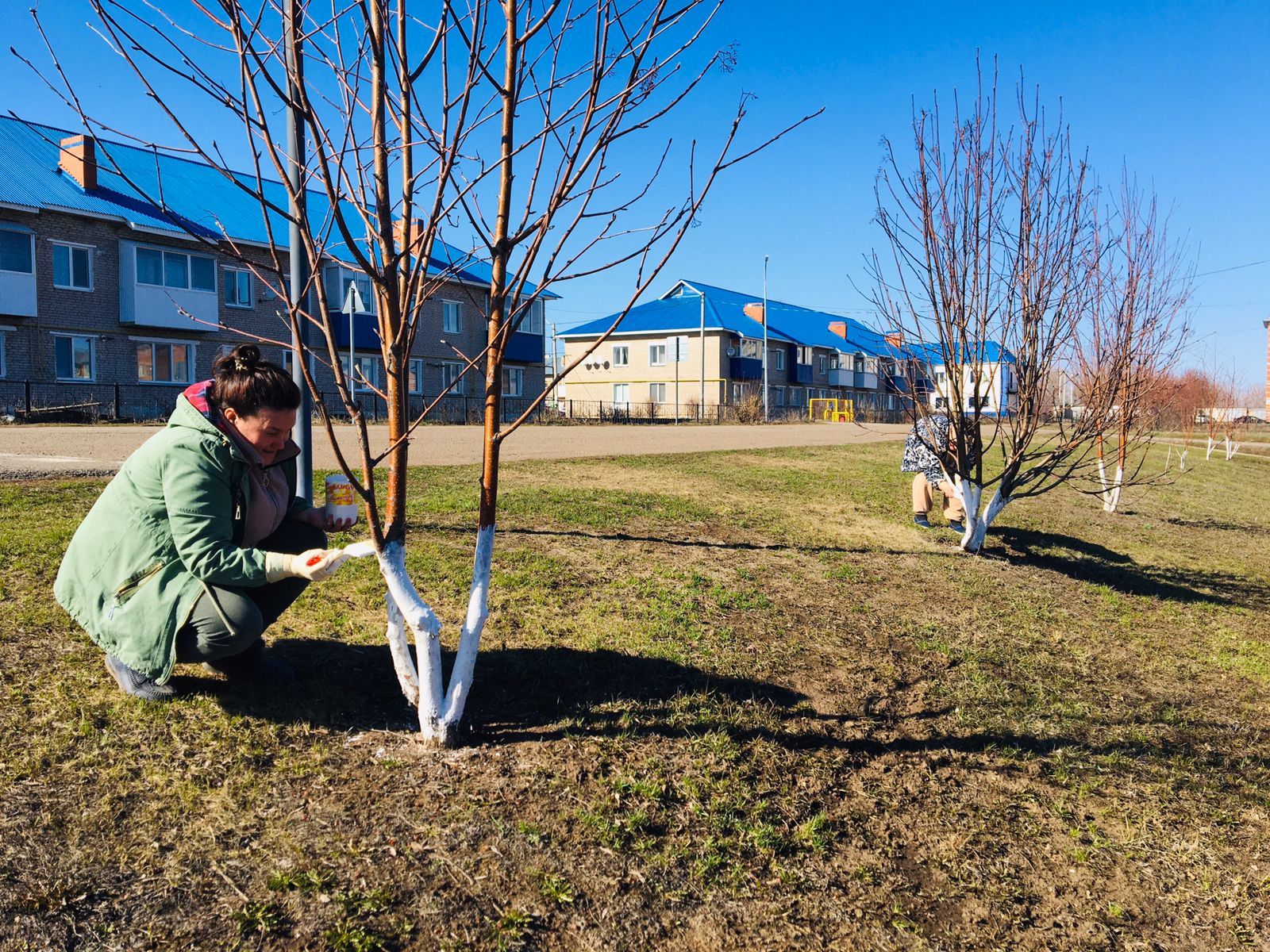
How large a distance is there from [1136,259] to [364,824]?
9.85 m

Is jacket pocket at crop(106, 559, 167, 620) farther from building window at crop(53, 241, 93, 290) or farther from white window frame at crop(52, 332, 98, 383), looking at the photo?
building window at crop(53, 241, 93, 290)

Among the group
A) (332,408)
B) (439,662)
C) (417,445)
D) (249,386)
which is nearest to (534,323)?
(332,408)

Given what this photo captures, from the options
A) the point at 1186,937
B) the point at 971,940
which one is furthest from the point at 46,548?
the point at 1186,937

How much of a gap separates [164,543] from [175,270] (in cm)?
2689

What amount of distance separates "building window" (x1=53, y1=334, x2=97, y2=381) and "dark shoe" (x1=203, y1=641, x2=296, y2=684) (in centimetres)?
2513

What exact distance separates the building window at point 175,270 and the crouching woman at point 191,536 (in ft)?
83.5

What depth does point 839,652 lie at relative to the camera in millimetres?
4633

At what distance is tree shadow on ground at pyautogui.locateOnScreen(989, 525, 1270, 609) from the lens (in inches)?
282

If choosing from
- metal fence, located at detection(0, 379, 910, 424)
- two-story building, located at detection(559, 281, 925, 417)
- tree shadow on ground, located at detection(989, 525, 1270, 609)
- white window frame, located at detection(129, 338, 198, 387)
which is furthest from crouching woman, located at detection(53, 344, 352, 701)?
two-story building, located at detection(559, 281, 925, 417)

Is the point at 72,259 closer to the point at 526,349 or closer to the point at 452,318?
the point at 452,318

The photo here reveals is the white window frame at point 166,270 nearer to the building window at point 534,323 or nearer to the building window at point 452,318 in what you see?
the building window at point 452,318

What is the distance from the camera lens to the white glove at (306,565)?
104 inches

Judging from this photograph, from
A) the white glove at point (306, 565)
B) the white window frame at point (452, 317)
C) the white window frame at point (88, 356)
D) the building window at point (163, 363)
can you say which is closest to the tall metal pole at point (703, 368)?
the white window frame at point (452, 317)

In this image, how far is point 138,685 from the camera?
126 inches
